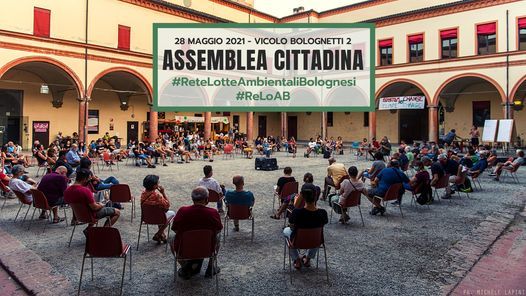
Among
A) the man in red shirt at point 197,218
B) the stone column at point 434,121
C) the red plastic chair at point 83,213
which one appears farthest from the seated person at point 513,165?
the stone column at point 434,121

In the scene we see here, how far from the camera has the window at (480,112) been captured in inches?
1130

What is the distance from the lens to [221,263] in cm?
523

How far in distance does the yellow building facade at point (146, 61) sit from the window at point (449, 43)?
0.07 metres

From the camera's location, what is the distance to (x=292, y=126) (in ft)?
136

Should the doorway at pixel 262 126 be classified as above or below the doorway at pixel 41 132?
above

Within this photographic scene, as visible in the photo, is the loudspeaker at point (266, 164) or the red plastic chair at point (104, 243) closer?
the red plastic chair at point (104, 243)

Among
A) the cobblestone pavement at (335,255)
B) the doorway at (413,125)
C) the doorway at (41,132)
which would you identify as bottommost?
the cobblestone pavement at (335,255)

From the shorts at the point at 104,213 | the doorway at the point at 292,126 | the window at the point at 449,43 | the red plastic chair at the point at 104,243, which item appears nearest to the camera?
the red plastic chair at the point at 104,243

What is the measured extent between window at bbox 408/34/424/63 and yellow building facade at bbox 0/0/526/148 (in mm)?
73

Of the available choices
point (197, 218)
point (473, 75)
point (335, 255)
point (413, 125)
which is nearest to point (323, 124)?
point (413, 125)

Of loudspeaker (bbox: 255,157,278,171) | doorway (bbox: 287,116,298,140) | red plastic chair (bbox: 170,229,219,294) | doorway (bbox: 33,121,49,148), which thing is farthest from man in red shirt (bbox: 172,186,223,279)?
doorway (bbox: 287,116,298,140)

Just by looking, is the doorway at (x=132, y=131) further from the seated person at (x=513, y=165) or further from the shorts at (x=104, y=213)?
the seated person at (x=513, y=165)

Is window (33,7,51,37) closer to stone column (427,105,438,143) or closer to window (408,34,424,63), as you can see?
window (408,34,424,63)

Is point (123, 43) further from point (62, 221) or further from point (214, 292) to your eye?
point (214, 292)
